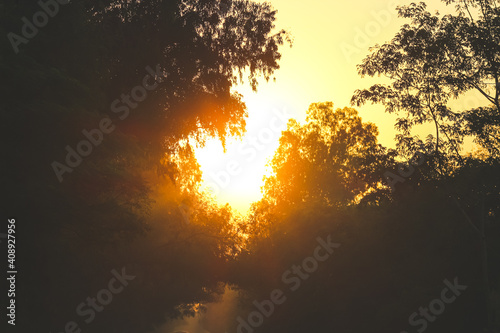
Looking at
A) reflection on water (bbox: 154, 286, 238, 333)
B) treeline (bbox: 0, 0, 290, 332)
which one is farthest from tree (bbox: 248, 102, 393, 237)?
treeline (bbox: 0, 0, 290, 332)

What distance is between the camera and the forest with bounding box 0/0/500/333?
11031 mm

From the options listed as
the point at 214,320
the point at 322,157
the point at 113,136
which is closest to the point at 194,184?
the point at 113,136

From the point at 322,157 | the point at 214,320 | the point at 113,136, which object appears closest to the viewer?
the point at 113,136

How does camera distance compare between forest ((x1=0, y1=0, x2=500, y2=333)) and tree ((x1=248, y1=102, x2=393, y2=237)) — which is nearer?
forest ((x1=0, y1=0, x2=500, y2=333))

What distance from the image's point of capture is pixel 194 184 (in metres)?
20.9

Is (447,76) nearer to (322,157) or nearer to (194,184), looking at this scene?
(194,184)

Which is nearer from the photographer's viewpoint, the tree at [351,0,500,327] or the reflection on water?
the tree at [351,0,500,327]

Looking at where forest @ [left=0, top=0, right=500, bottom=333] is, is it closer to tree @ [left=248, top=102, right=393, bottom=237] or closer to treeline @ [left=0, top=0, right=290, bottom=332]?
treeline @ [left=0, top=0, right=290, bottom=332]

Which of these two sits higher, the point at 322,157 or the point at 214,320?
the point at 322,157

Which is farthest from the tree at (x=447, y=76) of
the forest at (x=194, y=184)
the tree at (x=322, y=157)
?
the tree at (x=322, y=157)

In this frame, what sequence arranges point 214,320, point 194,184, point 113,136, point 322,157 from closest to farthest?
point 113,136 < point 194,184 < point 322,157 < point 214,320

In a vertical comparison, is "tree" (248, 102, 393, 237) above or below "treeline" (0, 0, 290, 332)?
above

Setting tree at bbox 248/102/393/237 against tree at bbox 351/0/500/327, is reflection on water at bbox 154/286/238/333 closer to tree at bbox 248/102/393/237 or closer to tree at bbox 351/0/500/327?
tree at bbox 248/102/393/237

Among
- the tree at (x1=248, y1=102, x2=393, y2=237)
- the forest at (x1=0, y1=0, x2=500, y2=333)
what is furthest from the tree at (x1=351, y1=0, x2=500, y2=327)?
the tree at (x1=248, y1=102, x2=393, y2=237)
